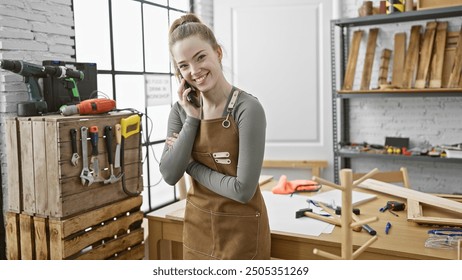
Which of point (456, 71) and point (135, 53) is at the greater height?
Answer: point (135, 53)

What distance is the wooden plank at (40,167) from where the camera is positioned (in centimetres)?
187

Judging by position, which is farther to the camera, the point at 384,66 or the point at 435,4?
the point at 384,66

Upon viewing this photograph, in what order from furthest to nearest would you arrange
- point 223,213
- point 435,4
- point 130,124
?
point 435,4 < point 130,124 < point 223,213

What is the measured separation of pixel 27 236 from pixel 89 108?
616mm

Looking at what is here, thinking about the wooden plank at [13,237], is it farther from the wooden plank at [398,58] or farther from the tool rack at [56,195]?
the wooden plank at [398,58]

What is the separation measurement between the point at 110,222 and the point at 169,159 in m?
0.86

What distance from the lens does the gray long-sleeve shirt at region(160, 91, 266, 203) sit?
1325mm

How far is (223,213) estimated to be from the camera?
1.44 meters

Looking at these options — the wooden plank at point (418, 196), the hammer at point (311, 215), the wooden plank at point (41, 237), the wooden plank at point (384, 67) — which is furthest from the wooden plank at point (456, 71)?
the wooden plank at point (41, 237)

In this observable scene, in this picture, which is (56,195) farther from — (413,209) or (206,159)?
(413,209)

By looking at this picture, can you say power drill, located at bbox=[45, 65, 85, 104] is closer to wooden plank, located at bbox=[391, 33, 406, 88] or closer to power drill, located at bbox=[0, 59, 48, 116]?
power drill, located at bbox=[0, 59, 48, 116]

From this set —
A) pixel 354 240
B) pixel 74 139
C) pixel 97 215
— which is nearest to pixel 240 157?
pixel 354 240

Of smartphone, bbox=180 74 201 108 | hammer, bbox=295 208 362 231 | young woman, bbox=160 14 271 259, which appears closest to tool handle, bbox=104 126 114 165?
young woman, bbox=160 14 271 259
